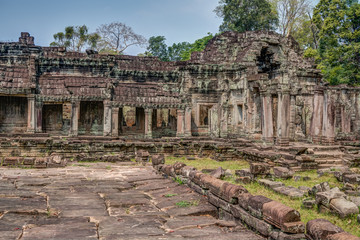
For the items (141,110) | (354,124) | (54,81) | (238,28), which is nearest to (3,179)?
(54,81)

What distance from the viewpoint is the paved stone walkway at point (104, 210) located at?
5.11m

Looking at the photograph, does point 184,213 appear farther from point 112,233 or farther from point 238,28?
point 238,28

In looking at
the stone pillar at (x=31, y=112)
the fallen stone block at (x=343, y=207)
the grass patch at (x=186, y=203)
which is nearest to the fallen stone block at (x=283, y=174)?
the fallen stone block at (x=343, y=207)

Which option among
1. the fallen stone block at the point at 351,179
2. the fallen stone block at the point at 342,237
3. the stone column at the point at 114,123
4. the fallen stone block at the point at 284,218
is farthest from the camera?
the stone column at the point at 114,123

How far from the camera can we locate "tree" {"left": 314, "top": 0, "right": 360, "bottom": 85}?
89.5 feet

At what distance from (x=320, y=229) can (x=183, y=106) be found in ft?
55.1

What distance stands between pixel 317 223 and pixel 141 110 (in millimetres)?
18836

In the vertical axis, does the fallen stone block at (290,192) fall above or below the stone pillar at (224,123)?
below

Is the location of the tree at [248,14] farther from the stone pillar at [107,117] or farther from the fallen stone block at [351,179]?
the fallen stone block at [351,179]

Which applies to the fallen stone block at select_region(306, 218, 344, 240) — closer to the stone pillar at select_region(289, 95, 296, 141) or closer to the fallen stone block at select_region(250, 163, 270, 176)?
the fallen stone block at select_region(250, 163, 270, 176)

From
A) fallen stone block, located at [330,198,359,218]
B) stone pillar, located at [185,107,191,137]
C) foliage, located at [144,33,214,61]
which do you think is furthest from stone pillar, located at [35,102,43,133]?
foliage, located at [144,33,214,61]

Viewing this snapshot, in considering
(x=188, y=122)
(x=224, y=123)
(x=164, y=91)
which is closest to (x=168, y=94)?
(x=164, y=91)

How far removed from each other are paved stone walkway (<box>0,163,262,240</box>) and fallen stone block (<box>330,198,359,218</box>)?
6.87 ft

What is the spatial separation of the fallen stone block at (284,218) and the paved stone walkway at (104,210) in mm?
383
